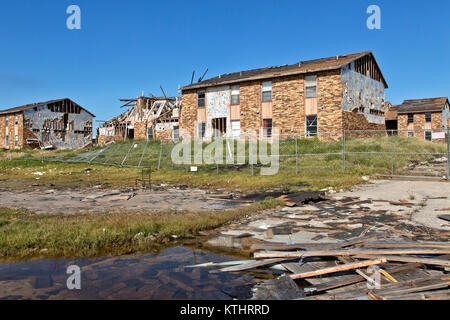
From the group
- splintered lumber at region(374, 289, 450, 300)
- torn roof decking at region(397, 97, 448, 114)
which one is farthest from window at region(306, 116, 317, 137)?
splintered lumber at region(374, 289, 450, 300)

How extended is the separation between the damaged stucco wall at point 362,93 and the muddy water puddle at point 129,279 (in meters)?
22.5

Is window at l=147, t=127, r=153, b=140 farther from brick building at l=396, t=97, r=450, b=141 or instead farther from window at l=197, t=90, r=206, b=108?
brick building at l=396, t=97, r=450, b=141

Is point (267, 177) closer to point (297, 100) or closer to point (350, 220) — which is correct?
point (350, 220)

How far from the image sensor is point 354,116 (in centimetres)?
2697

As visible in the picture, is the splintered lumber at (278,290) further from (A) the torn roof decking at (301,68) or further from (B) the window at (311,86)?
(B) the window at (311,86)

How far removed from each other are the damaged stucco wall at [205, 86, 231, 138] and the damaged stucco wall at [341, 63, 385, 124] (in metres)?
9.69

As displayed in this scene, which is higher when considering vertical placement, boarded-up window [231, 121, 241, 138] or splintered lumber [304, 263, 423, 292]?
boarded-up window [231, 121, 241, 138]

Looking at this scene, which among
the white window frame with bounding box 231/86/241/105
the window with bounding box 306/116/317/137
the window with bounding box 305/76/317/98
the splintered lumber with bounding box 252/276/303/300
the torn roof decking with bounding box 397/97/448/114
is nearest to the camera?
the splintered lumber with bounding box 252/276/303/300

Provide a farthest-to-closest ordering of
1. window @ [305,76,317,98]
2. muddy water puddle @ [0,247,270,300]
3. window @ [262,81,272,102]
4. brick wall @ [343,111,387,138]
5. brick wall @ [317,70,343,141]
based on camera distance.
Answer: window @ [262,81,272,102], window @ [305,76,317,98], brick wall @ [343,111,387,138], brick wall @ [317,70,343,141], muddy water puddle @ [0,247,270,300]

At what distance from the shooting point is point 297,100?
2684 cm

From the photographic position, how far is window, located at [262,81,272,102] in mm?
28237

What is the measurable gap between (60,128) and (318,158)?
39624 millimetres

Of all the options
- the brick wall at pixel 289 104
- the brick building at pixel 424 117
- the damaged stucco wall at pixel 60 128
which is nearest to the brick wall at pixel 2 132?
the damaged stucco wall at pixel 60 128
